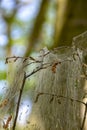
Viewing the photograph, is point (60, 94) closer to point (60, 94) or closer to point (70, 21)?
point (60, 94)

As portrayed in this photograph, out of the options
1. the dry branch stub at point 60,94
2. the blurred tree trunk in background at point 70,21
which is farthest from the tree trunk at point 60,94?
the blurred tree trunk in background at point 70,21

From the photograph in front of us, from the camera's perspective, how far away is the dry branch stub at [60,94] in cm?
111

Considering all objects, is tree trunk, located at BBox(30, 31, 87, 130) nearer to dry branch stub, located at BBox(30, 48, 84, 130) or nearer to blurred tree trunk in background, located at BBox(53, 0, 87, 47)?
dry branch stub, located at BBox(30, 48, 84, 130)

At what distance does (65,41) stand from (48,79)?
3.19 feet

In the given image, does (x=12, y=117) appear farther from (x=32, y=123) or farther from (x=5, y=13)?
(x=5, y=13)

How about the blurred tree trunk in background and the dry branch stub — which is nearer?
the dry branch stub

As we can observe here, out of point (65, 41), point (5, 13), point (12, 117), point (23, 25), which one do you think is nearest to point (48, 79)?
point (12, 117)

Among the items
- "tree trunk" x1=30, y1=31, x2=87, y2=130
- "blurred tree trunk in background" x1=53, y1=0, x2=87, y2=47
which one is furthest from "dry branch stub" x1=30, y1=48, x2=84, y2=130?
"blurred tree trunk in background" x1=53, y1=0, x2=87, y2=47

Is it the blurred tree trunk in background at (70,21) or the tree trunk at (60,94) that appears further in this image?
the blurred tree trunk in background at (70,21)

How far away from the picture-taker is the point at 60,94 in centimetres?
114

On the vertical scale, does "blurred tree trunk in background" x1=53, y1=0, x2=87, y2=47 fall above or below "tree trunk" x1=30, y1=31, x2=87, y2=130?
above

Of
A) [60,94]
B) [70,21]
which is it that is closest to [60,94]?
[60,94]

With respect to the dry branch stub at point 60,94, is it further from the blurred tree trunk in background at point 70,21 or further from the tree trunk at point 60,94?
the blurred tree trunk in background at point 70,21

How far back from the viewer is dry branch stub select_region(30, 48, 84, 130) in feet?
3.64
